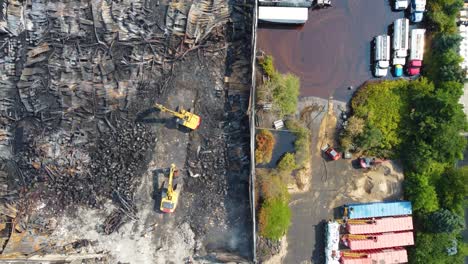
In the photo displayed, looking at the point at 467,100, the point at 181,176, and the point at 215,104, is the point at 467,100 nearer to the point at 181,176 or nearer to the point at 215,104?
the point at 215,104

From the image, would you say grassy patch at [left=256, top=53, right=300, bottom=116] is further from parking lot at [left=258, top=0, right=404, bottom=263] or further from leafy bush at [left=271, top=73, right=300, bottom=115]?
parking lot at [left=258, top=0, right=404, bottom=263]

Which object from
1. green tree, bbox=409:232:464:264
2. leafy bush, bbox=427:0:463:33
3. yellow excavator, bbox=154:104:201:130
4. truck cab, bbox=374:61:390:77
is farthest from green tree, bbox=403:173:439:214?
yellow excavator, bbox=154:104:201:130

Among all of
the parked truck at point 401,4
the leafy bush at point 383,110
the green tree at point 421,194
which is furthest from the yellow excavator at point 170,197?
the parked truck at point 401,4

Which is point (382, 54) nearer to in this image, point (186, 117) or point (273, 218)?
point (273, 218)

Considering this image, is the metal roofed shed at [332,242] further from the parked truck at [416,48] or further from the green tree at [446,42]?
the green tree at [446,42]

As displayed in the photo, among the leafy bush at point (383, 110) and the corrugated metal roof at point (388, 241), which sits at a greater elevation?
the leafy bush at point (383, 110)

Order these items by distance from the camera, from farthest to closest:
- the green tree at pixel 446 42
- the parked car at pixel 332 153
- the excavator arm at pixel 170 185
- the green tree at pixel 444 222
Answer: the parked car at pixel 332 153 < the green tree at pixel 446 42 < the excavator arm at pixel 170 185 < the green tree at pixel 444 222

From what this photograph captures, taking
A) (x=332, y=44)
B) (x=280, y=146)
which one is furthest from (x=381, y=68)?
(x=280, y=146)
